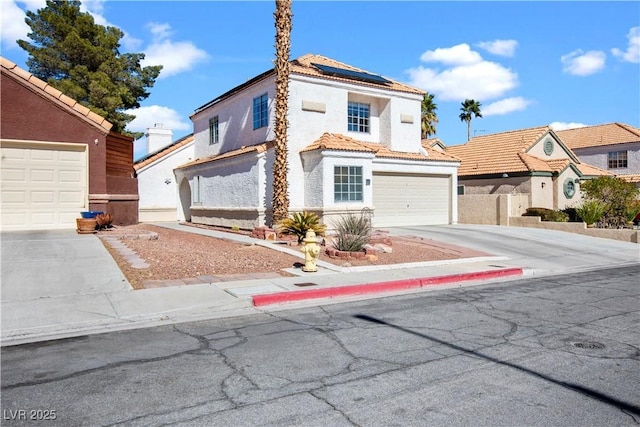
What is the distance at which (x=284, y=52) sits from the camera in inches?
747

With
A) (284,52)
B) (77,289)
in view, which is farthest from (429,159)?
(77,289)

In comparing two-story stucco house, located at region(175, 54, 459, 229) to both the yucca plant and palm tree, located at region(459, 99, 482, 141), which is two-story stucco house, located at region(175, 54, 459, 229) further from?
palm tree, located at region(459, 99, 482, 141)

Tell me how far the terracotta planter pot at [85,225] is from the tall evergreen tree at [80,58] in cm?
1869

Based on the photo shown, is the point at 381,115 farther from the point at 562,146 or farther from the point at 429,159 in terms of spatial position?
the point at 562,146

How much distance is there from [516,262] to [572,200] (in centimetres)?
1650

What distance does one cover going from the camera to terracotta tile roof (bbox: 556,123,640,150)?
40562 mm

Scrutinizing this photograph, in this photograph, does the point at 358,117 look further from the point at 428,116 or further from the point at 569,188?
the point at 428,116

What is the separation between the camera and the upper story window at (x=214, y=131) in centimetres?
2684

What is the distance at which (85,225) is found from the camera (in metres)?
16.5

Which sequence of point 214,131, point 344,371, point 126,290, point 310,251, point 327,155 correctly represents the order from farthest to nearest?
point 214,131 → point 327,155 → point 310,251 → point 126,290 → point 344,371

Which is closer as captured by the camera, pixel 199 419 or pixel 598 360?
pixel 199 419

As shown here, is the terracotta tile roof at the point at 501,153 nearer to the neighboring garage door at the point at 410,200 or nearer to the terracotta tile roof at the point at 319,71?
the neighboring garage door at the point at 410,200

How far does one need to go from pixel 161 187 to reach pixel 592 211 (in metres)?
23.7

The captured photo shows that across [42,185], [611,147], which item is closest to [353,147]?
[42,185]
